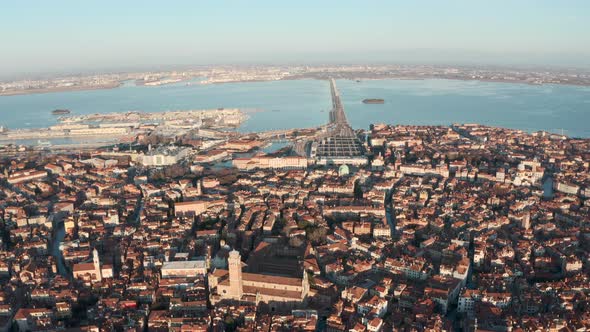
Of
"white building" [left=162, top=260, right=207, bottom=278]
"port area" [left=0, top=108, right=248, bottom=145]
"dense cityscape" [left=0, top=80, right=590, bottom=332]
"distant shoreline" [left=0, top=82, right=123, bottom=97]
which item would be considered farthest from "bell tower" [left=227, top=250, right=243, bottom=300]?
"distant shoreline" [left=0, top=82, right=123, bottom=97]

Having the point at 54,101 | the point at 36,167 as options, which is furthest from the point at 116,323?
the point at 54,101

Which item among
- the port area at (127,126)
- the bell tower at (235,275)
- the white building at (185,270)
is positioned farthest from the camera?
the port area at (127,126)

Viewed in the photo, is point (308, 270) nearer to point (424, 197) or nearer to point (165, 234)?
point (165, 234)

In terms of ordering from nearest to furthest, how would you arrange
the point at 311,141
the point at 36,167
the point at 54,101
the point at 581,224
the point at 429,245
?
the point at 429,245 < the point at 581,224 < the point at 36,167 < the point at 311,141 < the point at 54,101

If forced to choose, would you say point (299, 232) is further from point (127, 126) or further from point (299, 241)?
point (127, 126)

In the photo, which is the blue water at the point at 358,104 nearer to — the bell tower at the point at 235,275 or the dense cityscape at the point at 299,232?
the dense cityscape at the point at 299,232

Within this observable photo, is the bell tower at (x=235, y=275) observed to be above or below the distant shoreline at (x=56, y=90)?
below

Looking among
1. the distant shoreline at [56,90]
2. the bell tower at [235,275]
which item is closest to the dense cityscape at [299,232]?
the bell tower at [235,275]
